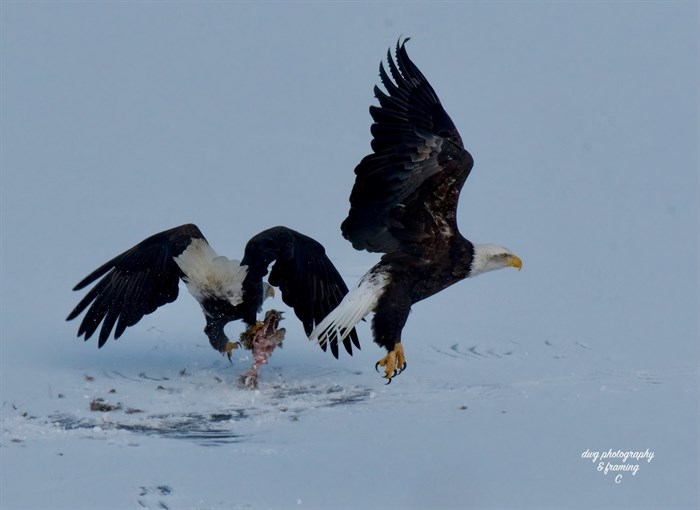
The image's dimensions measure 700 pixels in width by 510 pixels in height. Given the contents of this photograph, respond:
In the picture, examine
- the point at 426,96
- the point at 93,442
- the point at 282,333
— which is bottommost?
the point at 93,442

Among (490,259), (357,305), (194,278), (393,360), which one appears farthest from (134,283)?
(490,259)

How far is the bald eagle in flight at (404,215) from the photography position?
23.0 feet

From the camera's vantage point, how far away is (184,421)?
7.10m

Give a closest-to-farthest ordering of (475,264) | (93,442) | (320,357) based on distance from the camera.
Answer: (93,442) < (475,264) < (320,357)

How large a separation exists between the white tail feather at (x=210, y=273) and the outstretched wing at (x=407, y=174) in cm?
80

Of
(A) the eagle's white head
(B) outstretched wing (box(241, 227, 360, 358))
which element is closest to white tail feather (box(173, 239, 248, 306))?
(B) outstretched wing (box(241, 227, 360, 358))

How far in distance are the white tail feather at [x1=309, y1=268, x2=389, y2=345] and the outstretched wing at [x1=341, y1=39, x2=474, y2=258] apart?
0.61ft

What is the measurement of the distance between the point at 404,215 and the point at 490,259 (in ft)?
2.22

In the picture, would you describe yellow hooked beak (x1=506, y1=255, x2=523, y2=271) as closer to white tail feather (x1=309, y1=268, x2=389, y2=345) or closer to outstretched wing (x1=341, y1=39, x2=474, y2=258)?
outstretched wing (x1=341, y1=39, x2=474, y2=258)

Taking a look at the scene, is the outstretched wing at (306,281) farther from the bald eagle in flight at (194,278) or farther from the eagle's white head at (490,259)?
the eagle's white head at (490,259)

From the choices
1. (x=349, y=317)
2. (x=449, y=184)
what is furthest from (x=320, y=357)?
(x=449, y=184)

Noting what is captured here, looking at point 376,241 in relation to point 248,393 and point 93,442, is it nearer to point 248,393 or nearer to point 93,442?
point 248,393

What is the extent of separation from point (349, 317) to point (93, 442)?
63.6 inches

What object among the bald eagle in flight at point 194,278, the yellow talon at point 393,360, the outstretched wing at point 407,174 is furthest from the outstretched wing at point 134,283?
the yellow talon at point 393,360
